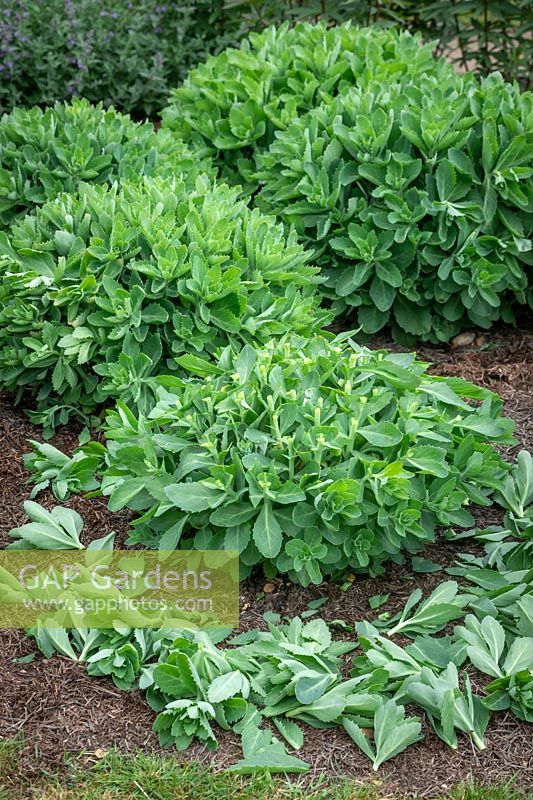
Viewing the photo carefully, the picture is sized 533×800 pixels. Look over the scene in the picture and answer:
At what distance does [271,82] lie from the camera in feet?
16.6

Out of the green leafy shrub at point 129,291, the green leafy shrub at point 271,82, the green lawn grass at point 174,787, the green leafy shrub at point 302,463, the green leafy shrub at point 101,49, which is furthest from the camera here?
the green leafy shrub at point 101,49

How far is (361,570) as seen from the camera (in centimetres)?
312

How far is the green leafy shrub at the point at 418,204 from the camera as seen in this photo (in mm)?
4270

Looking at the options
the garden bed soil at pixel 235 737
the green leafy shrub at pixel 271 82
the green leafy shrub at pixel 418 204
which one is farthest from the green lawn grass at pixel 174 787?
the green leafy shrub at pixel 271 82

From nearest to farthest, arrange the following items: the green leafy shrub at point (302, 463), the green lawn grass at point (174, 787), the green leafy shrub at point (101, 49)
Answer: the green lawn grass at point (174, 787) → the green leafy shrub at point (302, 463) → the green leafy shrub at point (101, 49)

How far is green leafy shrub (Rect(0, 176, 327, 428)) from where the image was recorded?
11.7 ft

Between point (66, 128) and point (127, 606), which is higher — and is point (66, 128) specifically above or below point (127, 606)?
above

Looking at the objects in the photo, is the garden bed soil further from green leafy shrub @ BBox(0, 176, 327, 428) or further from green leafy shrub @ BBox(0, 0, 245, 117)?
green leafy shrub @ BBox(0, 0, 245, 117)

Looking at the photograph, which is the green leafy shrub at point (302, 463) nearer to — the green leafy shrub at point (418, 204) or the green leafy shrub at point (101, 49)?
the green leafy shrub at point (418, 204)

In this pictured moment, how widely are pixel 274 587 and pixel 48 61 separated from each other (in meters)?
4.67

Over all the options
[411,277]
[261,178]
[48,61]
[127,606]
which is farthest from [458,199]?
[48,61]

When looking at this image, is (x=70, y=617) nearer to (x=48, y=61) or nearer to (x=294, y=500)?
(x=294, y=500)

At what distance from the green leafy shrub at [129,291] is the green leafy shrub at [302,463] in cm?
38

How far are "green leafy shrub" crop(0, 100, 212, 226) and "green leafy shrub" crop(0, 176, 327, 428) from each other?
399mm
